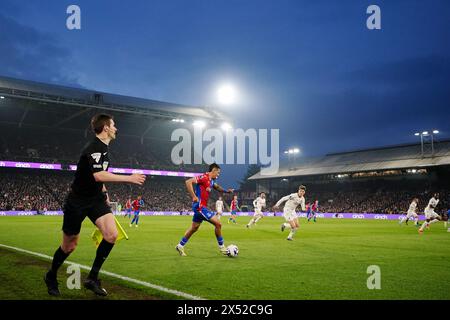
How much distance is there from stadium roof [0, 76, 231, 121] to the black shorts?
1709 inches

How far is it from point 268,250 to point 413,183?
46642 millimetres

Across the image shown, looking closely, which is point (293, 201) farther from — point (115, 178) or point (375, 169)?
point (375, 169)

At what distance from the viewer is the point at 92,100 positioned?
49.9 m

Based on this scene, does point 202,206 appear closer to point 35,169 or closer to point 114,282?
point 114,282

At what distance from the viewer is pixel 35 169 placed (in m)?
54.0

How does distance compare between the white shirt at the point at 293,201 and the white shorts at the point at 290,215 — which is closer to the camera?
the white shorts at the point at 290,215

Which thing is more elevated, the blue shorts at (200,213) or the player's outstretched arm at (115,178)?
the player's outstretched arm at (115,178)

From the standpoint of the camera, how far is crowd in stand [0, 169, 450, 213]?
155ft

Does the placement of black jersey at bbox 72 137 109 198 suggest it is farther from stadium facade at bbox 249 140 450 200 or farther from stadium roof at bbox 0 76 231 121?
stadium facade at bbox 249 140 450 200

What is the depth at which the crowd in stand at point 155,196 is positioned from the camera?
4719 centimetres

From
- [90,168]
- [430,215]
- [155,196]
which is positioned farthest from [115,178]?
[155,196]

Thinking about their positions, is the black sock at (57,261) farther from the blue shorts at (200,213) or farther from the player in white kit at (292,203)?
the player in white kit at (292,203)

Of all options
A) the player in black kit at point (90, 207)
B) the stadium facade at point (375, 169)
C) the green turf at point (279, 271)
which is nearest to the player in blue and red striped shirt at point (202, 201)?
the green turf at point (279, 271)
